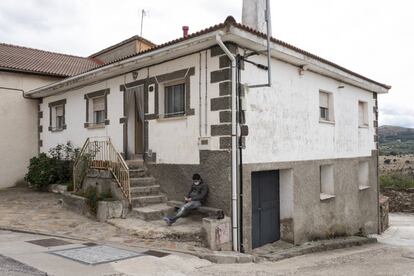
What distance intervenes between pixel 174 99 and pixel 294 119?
3.21 meters

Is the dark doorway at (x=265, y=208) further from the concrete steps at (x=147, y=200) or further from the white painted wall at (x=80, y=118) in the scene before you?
the white painted wall at (x=80, y=118)

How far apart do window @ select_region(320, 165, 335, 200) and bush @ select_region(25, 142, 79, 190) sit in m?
8.32

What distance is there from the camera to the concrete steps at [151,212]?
848 centimetres

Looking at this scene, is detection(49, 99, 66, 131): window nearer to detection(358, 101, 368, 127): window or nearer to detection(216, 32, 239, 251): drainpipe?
detection(216, 32, 239, 251): drainpipe

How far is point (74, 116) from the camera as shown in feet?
43.8

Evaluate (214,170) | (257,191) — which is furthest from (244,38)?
(257,191)

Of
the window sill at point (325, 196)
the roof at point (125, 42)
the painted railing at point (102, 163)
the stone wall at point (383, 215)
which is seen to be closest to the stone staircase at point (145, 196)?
the painted railing at point (102, 163)

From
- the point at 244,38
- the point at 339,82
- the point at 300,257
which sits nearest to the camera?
the point at 244,38

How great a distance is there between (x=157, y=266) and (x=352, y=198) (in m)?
9.20

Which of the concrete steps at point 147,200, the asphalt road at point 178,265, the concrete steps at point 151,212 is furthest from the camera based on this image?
the concrete steps at point 147,200

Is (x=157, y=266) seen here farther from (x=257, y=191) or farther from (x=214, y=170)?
(x=257, y=191)

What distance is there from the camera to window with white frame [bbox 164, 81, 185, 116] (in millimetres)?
9461

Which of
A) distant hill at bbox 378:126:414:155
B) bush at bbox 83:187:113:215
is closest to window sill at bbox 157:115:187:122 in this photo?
bush at bbox 83:187:113:215

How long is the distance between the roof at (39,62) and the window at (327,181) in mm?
10767
